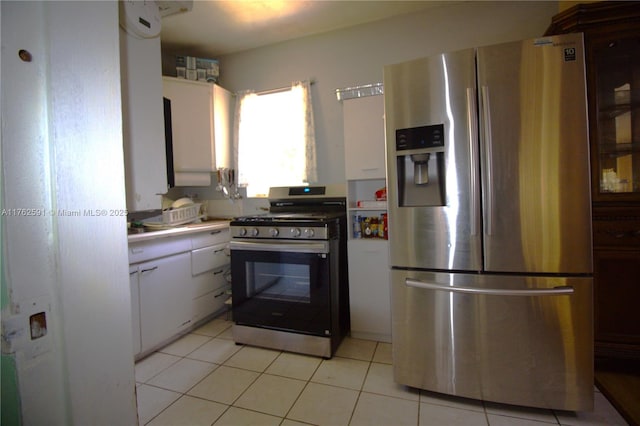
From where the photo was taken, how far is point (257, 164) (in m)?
3.06

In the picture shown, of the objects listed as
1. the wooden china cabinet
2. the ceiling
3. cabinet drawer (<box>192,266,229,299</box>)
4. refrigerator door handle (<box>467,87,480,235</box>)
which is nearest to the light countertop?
cabinet drawer (<box>192,266,229,299</box>)

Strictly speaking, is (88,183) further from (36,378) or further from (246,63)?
(246,63)

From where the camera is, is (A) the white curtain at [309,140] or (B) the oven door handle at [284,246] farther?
(A) the white curtain at [309,140]

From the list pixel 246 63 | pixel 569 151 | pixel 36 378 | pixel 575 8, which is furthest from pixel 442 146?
pixel 246 63

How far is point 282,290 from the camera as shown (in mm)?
2166

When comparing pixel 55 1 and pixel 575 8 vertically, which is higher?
pixel 575 8

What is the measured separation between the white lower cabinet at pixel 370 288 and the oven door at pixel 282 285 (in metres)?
0.34

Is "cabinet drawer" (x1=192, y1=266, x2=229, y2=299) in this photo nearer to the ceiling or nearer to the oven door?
the oven door

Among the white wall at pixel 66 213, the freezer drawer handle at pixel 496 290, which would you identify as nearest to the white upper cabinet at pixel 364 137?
the freezer drawer handle at pixel 496 290

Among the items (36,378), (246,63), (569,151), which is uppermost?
(246,63)

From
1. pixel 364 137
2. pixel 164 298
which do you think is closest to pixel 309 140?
pixel 364 137

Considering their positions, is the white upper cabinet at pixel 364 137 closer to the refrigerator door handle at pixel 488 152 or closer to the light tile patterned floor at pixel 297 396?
the refrigerator door handle at pixel 488 152

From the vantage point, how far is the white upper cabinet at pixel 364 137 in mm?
2273

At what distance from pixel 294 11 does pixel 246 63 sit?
2.93 ft
